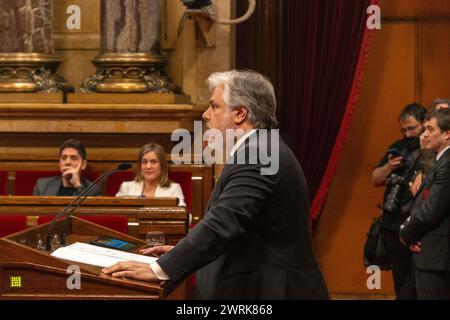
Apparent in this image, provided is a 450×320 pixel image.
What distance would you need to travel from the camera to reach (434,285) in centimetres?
572

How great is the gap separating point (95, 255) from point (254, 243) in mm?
607

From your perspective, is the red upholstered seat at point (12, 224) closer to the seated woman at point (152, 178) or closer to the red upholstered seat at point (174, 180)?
the seated woman at point (152, 178)

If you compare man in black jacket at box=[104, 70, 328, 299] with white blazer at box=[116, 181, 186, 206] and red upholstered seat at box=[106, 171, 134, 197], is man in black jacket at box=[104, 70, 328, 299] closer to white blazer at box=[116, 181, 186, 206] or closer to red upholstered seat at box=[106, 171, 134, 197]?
white blazer at box=[116, 181, 186, 206]

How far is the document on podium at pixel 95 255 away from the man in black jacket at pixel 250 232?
0.65 ft

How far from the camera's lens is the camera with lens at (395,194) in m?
6.86

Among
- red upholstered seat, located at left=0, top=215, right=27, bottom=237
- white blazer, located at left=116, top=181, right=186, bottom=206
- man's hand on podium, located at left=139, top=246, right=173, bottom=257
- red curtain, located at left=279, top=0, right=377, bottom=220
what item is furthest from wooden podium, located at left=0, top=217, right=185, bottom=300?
red curtain, located at left=279, top=0, right=377, bottom=220

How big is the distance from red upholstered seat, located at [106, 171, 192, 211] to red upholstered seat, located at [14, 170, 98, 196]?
0.13 metres

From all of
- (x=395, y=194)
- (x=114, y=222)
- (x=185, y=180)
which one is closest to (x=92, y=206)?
(x=114, y=222)

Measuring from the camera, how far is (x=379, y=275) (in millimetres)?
8195

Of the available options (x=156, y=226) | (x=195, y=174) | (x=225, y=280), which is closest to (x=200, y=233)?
(x=225, y=280)

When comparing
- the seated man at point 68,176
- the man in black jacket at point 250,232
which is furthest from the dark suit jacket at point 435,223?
the man in black jacket at point 250,232

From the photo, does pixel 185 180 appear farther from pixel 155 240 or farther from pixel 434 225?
pixel 155 240

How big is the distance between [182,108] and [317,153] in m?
1.24

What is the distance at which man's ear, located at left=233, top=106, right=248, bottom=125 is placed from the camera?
3449 millimetres
